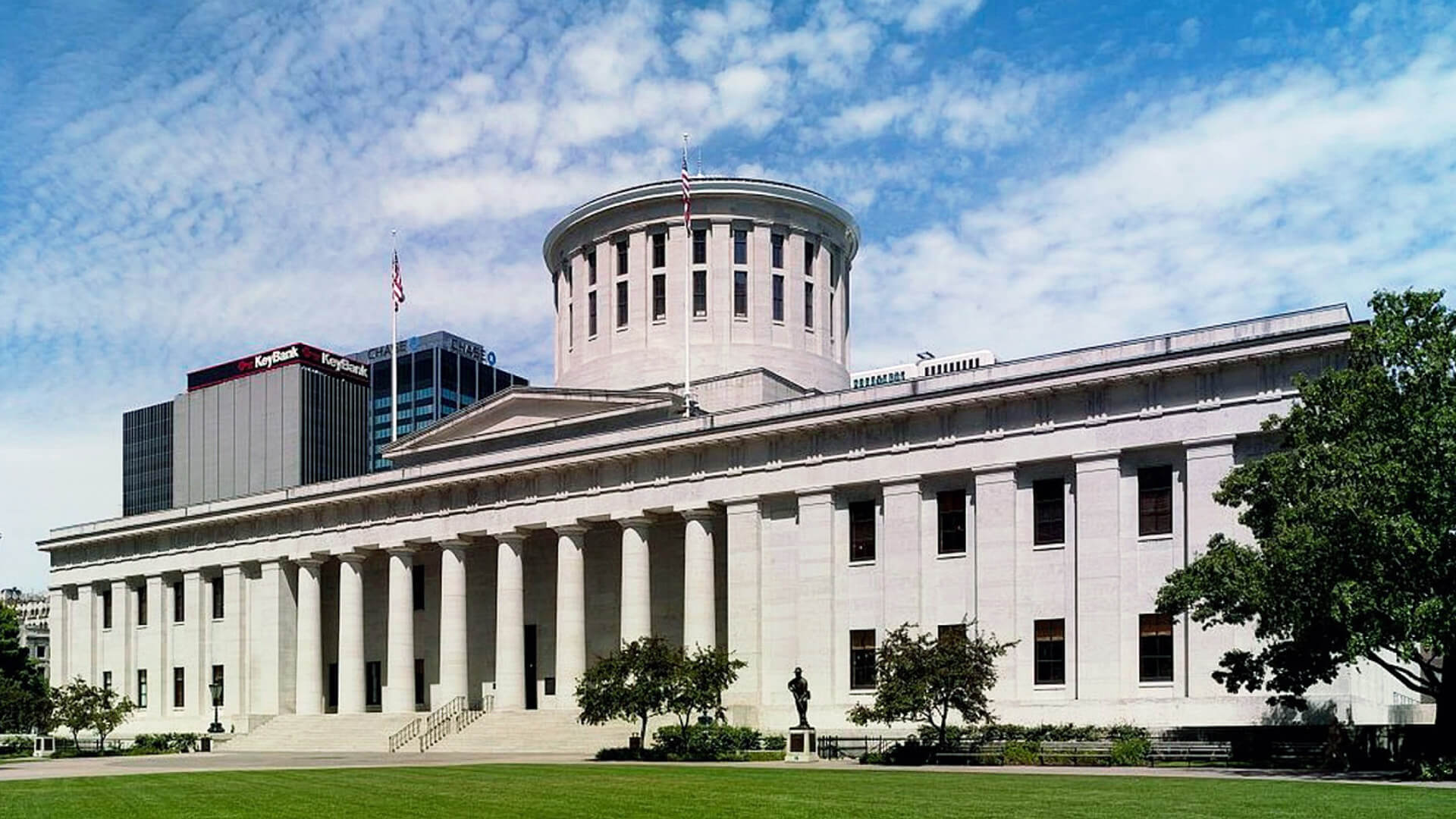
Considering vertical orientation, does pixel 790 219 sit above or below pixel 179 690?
above

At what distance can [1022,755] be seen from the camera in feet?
149

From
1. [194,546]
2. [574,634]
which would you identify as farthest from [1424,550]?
[194,546]

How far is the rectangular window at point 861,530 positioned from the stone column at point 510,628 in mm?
17645

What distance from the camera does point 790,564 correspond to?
6041 cm

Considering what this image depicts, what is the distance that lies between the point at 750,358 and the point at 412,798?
4794 centimetres

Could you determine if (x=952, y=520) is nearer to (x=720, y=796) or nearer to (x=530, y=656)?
(x=530, y=656)

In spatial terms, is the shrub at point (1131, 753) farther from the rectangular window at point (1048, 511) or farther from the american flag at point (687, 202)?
the american flag at point (687, 202)

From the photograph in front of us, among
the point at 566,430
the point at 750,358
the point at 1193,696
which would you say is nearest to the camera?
the point at 1193,696

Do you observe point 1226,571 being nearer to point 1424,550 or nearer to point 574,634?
point 1424,550

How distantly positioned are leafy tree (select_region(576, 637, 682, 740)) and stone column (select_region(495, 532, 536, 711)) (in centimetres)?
1301

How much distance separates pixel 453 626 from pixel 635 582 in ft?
37.7

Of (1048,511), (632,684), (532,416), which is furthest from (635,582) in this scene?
(1048,511)

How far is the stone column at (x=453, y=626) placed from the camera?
69750mm

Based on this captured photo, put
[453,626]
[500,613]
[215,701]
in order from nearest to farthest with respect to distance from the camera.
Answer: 1. [500,613]
2. [453,626]
3. [215,701]
